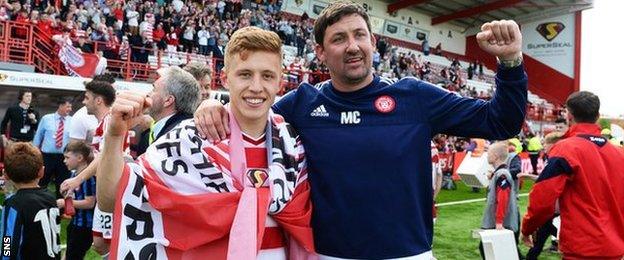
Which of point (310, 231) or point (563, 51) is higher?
point (563, 51)

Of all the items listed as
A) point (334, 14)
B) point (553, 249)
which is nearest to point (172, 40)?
point (553, 249)

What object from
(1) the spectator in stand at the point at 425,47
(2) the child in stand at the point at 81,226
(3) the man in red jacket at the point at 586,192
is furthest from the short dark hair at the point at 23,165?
(1) the spectator in stand at the point at 425,47

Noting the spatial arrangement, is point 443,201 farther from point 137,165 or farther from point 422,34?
point 422,34

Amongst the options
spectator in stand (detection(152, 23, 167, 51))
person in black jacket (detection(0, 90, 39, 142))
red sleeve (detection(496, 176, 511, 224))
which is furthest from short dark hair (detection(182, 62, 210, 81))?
spectator in stand (detection(152, 23, 167, 51))

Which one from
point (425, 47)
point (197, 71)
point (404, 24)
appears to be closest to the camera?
point (197, 71)

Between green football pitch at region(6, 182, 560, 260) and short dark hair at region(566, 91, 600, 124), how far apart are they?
3.56 meters

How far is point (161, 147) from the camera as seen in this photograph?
2143 mm

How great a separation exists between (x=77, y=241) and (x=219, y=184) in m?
2.96

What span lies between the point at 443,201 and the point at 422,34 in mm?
26406

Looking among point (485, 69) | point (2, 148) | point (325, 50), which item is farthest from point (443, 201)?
point (485, 69)

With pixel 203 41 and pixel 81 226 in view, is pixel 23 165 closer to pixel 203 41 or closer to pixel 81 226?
pixel 81 226

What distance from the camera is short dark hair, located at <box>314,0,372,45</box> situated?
2.46 m

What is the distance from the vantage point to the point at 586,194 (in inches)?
146

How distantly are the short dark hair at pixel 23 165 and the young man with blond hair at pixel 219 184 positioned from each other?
1.70 meters
